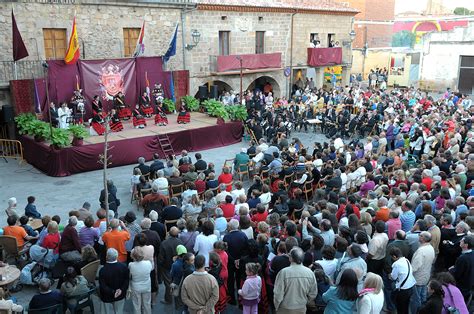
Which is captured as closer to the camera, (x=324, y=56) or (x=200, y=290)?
(x=200, y=290)

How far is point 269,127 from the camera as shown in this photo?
18250 millimetres

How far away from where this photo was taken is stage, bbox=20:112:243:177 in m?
14.0

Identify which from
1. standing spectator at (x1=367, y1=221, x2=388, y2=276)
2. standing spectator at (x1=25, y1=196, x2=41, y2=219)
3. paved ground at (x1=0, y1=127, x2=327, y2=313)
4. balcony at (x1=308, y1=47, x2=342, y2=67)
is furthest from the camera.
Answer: balcony at (x1=308, y1=47, x2=342, y2=67)

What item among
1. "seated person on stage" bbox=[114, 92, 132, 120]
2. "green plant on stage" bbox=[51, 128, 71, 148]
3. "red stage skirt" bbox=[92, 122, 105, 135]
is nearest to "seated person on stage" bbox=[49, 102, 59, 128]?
"red stage skirt" bbox=[92, 122, 105, 135]

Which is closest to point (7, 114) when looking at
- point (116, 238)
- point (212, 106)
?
point (212, 106)

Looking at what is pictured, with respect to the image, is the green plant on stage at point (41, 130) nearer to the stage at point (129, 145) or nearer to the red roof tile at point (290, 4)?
the stage at point (129, 145)

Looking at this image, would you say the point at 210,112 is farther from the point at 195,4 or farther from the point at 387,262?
the point at 387,262

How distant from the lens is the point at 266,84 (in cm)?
2744

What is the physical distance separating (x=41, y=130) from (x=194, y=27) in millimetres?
10089

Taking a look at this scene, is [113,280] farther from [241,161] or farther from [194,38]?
[194,38]

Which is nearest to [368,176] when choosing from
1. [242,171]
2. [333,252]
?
[242,171]

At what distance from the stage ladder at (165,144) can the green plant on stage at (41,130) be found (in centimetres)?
364

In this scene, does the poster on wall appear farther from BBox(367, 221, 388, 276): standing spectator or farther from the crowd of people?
BBox(367, 221, 388, 276): standing spectator

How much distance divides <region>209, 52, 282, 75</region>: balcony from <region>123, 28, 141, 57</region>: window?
166 inches
